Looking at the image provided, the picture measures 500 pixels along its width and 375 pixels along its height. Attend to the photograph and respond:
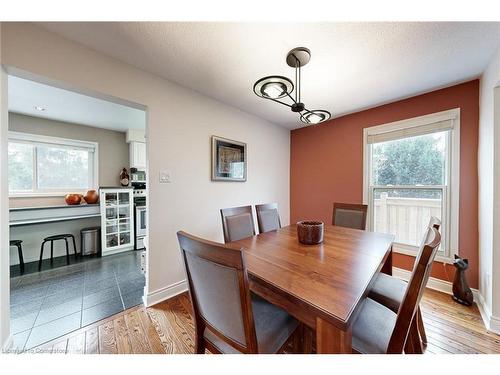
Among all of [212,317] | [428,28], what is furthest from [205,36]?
[212,317]

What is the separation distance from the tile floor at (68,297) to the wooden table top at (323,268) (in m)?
1.59

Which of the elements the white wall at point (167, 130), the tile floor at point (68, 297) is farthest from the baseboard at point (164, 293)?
the tile floor at point (68, 297)

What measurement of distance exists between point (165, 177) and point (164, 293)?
3.99ft

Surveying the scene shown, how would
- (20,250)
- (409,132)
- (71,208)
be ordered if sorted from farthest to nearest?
(71,208) < (20,250) < (409,132)

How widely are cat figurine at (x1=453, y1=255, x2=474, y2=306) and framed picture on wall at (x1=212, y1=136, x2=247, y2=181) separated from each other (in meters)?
2.54

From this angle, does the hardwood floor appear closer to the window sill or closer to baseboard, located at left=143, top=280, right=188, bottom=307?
baseboard, located at left=143, top=280, right=188, bottom=307

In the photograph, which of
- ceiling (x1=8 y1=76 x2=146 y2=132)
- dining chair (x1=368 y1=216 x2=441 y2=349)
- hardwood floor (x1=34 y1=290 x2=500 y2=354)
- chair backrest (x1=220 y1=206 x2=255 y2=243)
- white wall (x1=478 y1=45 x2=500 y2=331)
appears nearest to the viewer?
dining chair (x1=368 y1=216 x2=441 y2=349)

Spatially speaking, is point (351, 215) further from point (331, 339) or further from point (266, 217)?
point (331, 339)

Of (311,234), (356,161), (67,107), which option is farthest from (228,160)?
(67,107)

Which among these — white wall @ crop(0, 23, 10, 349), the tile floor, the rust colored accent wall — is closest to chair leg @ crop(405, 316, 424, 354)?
the rust colored accent wall

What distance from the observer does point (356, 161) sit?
112 inches

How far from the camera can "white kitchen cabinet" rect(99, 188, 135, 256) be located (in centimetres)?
331

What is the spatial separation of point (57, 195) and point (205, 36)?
3.68 m

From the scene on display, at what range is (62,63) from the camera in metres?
1.44
